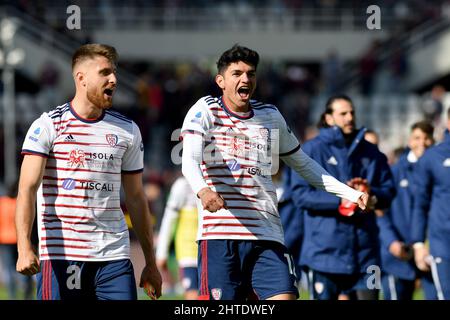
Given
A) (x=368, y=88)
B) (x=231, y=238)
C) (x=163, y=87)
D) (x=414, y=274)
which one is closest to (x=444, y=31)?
(x=368, y=88)

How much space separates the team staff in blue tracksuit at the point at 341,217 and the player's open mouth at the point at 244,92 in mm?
2389

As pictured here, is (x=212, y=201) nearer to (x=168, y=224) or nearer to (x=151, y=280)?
(x=151, y=280)

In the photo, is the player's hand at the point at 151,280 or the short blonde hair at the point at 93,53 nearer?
the short blonde hair at the point at 93,53

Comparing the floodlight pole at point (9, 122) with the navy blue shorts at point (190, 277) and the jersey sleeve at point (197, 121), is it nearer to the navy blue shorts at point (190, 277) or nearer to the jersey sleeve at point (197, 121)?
the navy blue shorts at point (190, 277)

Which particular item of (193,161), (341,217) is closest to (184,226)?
(341,217)

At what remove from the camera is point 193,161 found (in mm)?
7773

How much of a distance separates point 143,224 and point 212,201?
849 mm

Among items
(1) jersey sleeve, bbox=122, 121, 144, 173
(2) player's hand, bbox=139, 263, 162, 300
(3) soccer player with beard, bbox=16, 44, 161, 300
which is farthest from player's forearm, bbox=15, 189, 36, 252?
(2) player's hand, bbox=139, 263, 162, 300

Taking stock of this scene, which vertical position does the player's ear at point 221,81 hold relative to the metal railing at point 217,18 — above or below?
below

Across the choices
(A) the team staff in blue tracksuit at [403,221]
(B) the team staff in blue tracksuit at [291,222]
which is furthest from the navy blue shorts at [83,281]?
(A) the team staff in blue tracksuit at [403,221]

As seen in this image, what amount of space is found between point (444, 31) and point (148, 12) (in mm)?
8660

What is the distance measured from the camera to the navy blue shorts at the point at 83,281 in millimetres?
7605

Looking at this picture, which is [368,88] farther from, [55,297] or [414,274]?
[55,297]

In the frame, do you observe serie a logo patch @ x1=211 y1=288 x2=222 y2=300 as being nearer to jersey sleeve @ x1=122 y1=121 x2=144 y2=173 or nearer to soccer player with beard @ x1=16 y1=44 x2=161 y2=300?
soccer player with beard @ x1=16 y1=44 x2=161 y2=300
